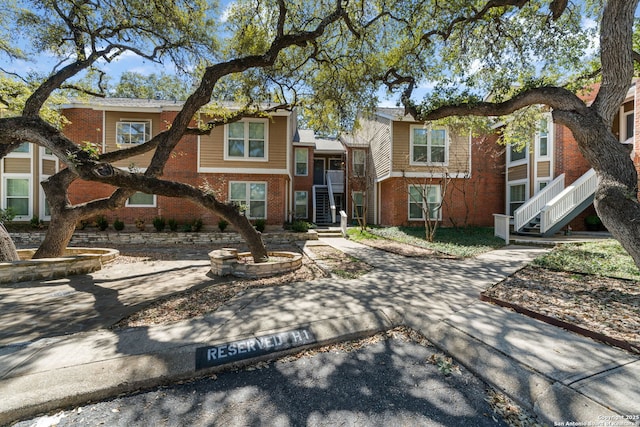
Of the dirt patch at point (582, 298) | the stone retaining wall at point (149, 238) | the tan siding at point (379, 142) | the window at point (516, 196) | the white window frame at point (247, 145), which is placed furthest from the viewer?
the tan siding at point (379, 142)

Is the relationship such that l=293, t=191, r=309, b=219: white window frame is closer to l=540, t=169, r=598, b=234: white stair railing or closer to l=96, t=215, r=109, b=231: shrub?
l=96, t=215, r=109, b=231: shrub

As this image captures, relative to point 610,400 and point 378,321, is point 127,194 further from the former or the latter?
point 610,400

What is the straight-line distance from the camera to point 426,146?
14992 millimetres

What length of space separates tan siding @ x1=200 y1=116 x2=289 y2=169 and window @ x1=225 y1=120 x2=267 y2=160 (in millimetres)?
269

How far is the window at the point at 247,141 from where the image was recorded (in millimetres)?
13242

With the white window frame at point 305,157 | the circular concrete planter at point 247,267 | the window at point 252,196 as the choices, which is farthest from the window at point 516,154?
the circular concrete planter at point 247,267

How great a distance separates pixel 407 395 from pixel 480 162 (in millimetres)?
16023

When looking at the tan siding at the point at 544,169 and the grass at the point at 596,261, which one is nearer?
the grass at the point at 596,261

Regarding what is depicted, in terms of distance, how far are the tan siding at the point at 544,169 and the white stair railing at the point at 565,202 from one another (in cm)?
157

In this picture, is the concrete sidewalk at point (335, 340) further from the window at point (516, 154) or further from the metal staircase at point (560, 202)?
the window at point (516, 154)

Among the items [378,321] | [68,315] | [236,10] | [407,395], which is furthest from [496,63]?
[68,315]

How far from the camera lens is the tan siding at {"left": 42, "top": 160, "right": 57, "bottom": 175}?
13.5m

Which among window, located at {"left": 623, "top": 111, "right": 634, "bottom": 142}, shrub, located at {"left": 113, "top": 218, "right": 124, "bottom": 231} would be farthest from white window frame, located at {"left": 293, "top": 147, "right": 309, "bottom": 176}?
window, located at {"left": 623, "top": 111, "right": 634, "bottom": 142}

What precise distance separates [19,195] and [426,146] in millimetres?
20432
